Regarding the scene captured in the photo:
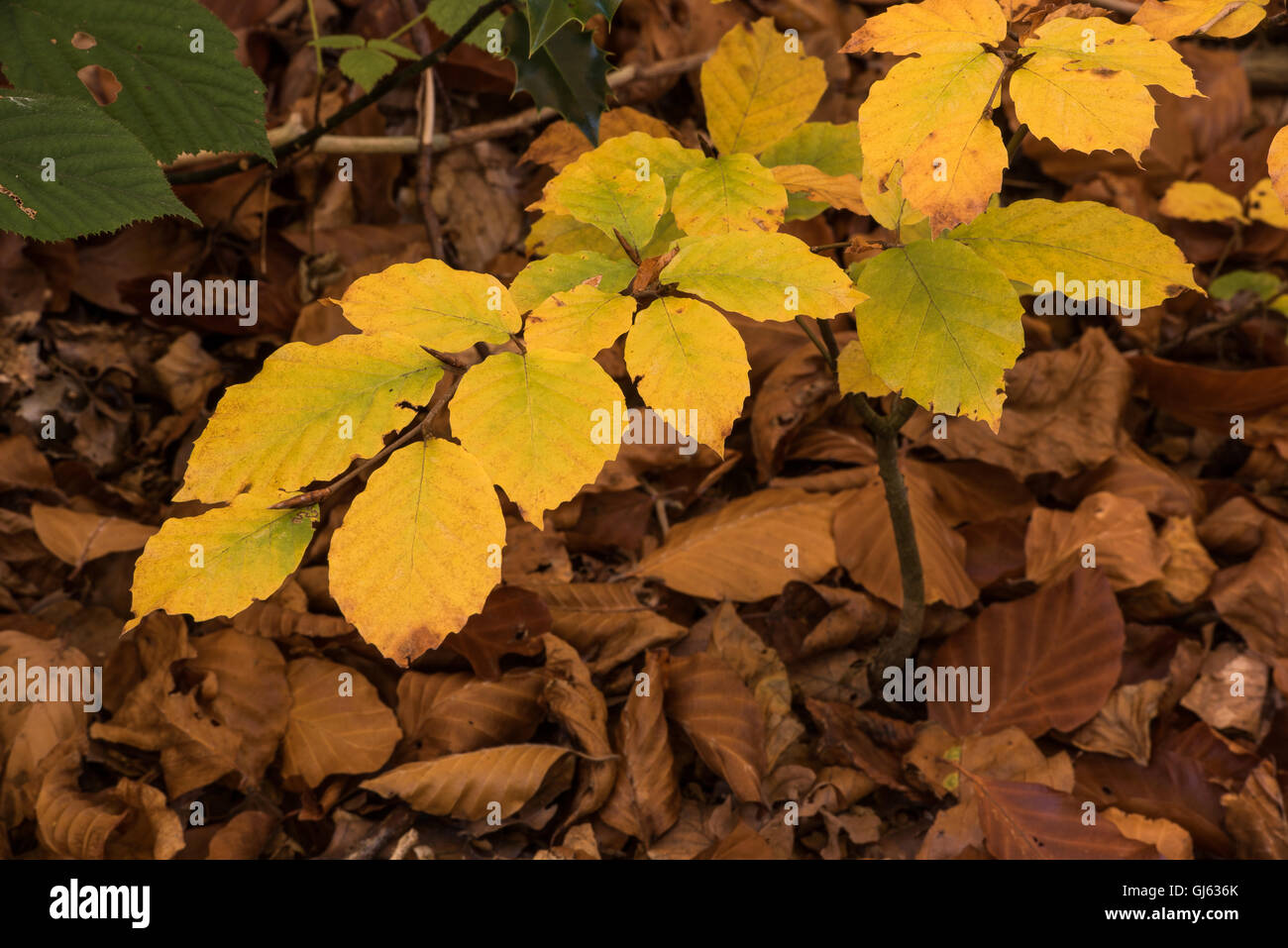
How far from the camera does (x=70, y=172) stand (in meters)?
0.98

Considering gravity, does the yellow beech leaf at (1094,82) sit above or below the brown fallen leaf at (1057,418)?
above

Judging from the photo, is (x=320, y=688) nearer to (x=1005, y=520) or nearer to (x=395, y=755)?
(x=395, y=755)

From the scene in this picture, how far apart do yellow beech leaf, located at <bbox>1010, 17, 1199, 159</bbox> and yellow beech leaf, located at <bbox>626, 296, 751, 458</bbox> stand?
0.31 m

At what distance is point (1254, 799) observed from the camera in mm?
1403

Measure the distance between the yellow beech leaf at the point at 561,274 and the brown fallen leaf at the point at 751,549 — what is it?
34.5 inches

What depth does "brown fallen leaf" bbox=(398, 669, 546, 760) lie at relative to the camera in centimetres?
144

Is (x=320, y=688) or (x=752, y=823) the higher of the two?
(x=320, y=688)

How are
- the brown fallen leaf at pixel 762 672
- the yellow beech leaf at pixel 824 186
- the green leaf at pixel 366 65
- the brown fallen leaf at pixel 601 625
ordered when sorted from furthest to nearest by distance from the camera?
the green leaf at pixel 366 65, the brown fallen leaf at pixel 601 625, the brown fallen leaf at pixel 762 672, the yellow beech leaf at pixel 824 186

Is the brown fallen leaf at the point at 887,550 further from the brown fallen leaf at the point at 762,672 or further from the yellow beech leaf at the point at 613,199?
the yellow beech leaf at the point at 613,199

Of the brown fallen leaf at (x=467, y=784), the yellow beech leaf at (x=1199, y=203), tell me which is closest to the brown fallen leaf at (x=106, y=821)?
the brown fallen leaf at (x=467, y=784)

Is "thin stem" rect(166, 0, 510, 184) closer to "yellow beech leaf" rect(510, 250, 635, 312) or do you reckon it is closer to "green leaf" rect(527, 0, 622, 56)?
"green leaf" rect(527, 0, 622, 56)

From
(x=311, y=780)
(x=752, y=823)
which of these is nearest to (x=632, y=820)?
(x=752, y=823)

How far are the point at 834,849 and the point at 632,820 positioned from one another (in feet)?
A: 1.03

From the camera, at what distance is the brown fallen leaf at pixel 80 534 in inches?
63.5
